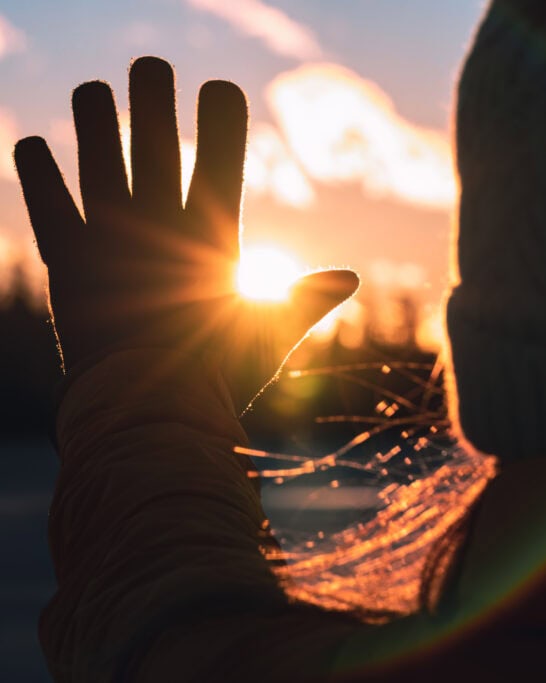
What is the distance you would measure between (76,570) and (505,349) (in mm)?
390

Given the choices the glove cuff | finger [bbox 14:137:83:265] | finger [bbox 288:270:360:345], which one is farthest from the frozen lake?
the glove cuff

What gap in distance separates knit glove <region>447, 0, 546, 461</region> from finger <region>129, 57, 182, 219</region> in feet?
1.72

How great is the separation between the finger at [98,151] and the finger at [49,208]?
0.09ft

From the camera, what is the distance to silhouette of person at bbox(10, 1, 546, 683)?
45 cm

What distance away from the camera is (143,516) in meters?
0.64

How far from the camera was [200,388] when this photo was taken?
840 mm

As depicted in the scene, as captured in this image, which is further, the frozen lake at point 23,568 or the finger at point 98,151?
the frozen lake at point 23,568

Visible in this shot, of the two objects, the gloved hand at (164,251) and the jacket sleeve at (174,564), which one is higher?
the gloved hand at (164,251)

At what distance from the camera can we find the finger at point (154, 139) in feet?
3.26

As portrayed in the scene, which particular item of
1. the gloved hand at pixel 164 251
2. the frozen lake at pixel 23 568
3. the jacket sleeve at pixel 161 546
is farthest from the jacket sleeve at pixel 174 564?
the frozen lake at pixel 23 568

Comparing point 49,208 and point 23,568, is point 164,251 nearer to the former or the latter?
point 49,208

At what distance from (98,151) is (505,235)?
0.67 metres

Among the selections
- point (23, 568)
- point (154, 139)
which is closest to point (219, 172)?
point (154, 139)

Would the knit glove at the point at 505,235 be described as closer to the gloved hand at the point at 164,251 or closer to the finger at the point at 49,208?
the gloved hand at the point at 164,251
